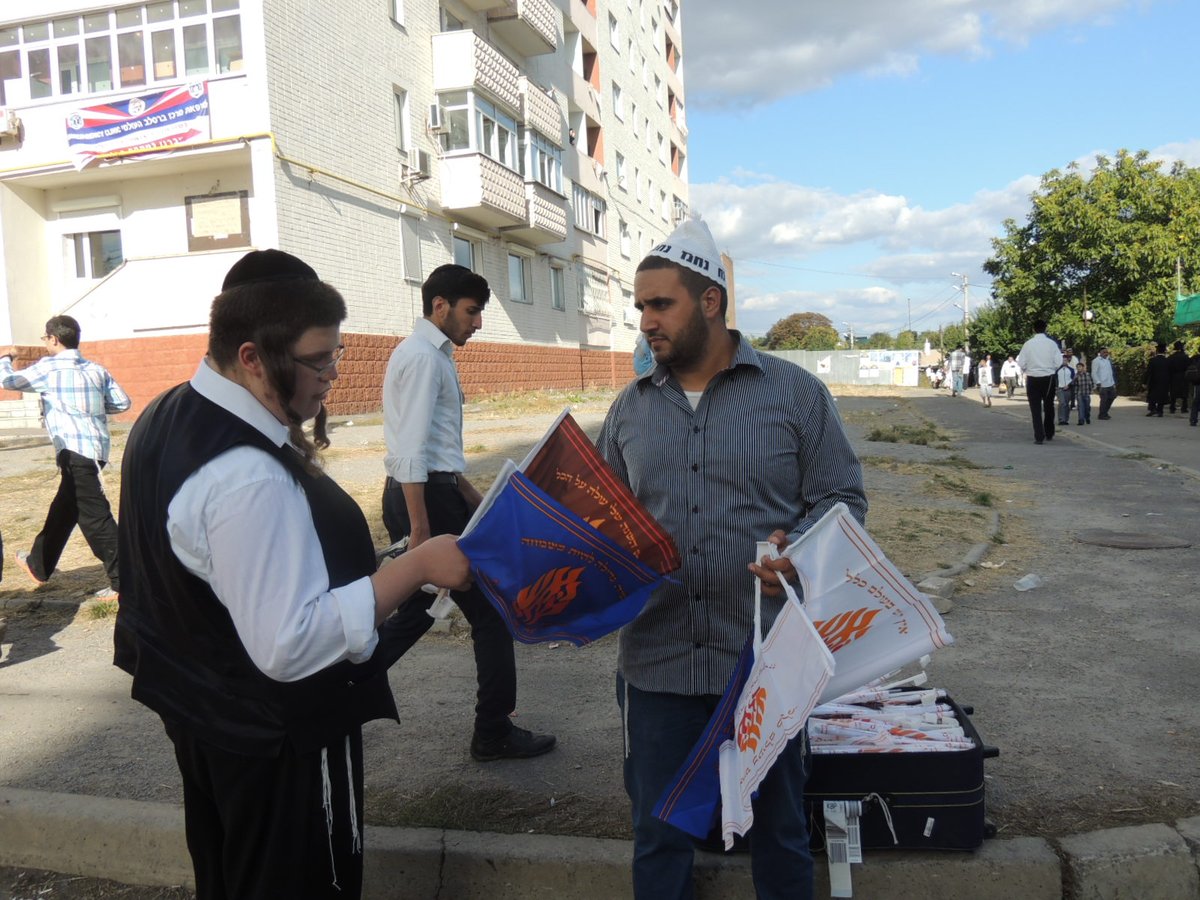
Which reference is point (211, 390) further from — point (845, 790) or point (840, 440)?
point (845, 790)

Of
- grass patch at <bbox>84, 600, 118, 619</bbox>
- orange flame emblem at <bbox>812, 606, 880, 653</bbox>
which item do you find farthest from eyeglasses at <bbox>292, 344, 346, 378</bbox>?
grass patch at <bbox>84, 600, 118, 619</bbox>

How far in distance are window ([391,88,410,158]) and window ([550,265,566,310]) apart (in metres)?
9.49

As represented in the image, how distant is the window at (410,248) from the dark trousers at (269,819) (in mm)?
22067

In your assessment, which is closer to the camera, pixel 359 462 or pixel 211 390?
pixel 211 390

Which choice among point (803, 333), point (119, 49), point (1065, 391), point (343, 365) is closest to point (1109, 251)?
point (1065, 391)

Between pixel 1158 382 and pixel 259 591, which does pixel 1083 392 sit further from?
pixel 259 591

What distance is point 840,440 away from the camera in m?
2.64

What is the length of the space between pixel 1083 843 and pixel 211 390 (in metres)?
3.01

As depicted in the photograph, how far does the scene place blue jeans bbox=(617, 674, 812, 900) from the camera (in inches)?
99.4

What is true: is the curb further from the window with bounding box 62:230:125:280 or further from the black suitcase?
the window with bounding box 62:230:125:280

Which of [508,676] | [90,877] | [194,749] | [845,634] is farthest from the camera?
[508,676]

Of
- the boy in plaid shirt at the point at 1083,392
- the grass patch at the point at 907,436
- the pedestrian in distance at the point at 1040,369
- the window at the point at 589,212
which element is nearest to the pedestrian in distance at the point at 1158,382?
the boy in plaid shirt at the point at 1083,392

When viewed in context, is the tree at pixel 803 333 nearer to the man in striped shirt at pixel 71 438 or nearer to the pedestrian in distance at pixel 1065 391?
the pedestrian in distance at pixel 1065 391

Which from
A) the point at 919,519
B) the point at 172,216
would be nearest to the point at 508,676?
the point at 919,519
